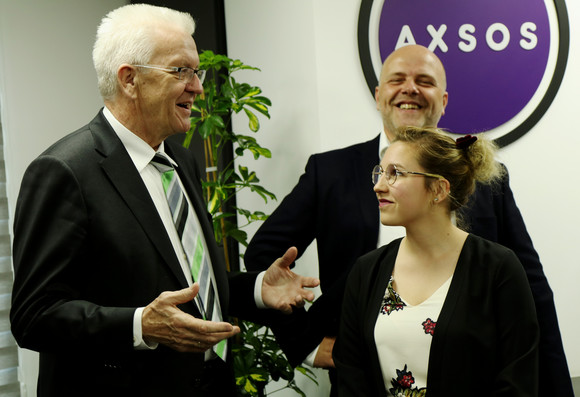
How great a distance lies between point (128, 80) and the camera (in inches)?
75.5

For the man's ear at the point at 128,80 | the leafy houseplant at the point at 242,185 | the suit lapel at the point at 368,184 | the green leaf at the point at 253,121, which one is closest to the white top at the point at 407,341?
the suit lapel at the point at 368,184

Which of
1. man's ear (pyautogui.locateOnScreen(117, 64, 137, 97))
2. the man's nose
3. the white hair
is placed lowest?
the man's nose

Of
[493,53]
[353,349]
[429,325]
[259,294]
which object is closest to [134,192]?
[259,294]

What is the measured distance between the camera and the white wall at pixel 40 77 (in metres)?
3.51

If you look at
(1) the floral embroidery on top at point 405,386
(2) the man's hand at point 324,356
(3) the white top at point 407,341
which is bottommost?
(2) the man's hand at point 324,356

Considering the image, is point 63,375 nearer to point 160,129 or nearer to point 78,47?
point 160,129

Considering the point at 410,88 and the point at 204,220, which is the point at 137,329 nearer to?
the point at 204,220

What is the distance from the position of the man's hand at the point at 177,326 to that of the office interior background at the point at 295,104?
1.51 metres

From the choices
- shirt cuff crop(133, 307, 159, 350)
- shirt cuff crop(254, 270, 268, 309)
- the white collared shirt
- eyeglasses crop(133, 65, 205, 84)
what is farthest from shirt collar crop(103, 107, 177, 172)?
shirt cuff crop(254, 270, 268, 309)

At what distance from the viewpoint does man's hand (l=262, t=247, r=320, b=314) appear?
7.06 feet

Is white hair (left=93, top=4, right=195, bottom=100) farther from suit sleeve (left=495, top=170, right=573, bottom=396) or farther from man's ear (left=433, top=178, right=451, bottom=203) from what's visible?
suit sleeve (left=495, top=170, right=573, bottom=396)

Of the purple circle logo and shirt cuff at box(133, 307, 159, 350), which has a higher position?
the purple circle logo

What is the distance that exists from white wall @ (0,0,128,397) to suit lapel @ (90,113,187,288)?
1.87m

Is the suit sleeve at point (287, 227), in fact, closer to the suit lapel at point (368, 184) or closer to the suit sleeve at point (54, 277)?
the suit lapel at point (368, 184)
